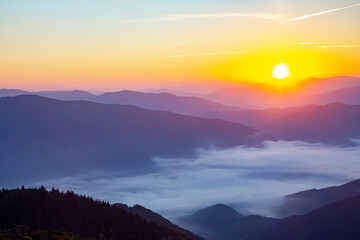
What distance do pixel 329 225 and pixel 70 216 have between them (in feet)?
452

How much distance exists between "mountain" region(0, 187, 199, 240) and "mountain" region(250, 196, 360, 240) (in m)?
111

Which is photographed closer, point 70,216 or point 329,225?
point 70,216

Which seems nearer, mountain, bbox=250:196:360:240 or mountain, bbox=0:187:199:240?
mountain, bbox=0:187:199:240

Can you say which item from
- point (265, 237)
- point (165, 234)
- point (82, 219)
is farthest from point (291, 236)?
point (82, 219)

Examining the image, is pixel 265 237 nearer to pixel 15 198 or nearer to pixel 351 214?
pixel 351 214

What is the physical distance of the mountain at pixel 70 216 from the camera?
228 feet

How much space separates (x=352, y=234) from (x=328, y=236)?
33.7 ft

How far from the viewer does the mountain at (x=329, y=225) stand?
171 meters

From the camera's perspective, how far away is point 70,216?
246 feet

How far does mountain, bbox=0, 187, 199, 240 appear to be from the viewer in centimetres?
6944

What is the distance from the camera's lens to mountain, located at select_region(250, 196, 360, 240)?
171 meters

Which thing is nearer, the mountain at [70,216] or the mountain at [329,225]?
the mountain at [70,216]

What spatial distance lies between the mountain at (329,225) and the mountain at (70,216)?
365 feet

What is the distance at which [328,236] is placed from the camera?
174 metres
